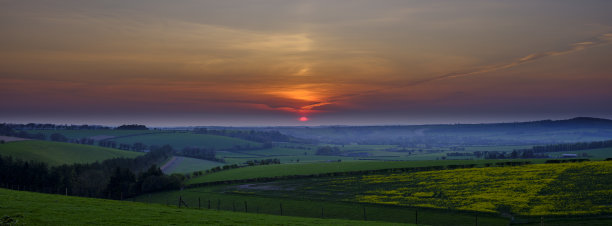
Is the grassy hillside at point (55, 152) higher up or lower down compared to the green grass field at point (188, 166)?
higher up

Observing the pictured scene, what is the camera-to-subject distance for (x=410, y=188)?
6938 cm

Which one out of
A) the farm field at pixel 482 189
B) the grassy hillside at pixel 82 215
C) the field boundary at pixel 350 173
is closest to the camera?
the grassy hillside at pixel 82 215

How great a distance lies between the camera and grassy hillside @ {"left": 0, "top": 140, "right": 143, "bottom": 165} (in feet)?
416

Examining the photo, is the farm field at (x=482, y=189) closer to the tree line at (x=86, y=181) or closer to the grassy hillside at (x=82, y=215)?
the tree line at (x=86, y=181)

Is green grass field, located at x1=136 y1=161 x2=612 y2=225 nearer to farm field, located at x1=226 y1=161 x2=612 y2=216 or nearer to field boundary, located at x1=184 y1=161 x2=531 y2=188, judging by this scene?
farm field, located at x1=226 y1=161 x2=612 y2=216

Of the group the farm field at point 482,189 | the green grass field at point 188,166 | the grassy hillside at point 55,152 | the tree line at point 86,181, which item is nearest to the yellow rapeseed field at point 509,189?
the farm field at point 482,189

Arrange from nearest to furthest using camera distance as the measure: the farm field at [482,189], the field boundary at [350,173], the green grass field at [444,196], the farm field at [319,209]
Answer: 1. the green grass field at [444,196]
2. the farm field at [319,209]
3. the farm field at [482,189]
4. the field boundary at [350,173]

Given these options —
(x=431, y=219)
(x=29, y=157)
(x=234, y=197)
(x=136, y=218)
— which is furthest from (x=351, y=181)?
(x=29, y=157)

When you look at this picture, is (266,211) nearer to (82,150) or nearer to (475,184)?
(475,184)

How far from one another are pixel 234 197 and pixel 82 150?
103828mm

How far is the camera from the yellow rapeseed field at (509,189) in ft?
159

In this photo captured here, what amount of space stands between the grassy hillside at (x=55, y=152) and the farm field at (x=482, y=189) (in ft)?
252

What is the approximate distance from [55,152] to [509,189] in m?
140

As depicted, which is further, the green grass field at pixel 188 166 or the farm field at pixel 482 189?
the green grass field at pixel 188 166
